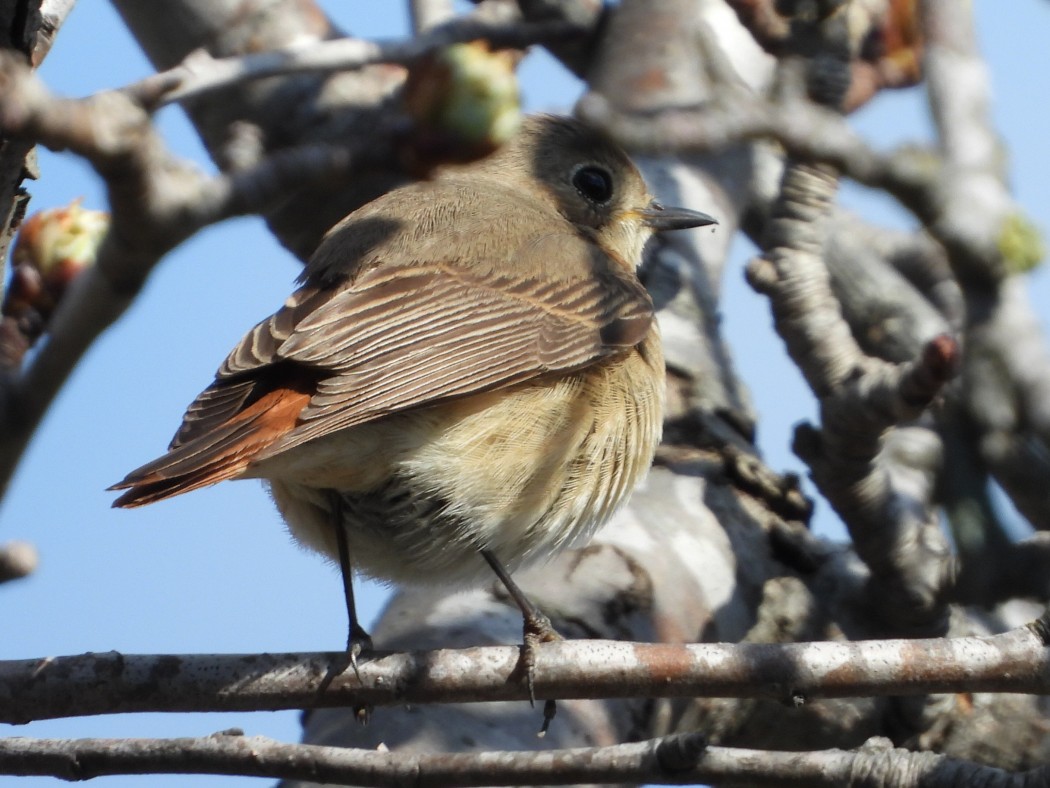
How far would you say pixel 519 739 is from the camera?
359cm

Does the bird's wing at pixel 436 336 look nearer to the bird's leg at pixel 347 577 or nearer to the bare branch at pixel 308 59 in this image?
the bird's leg at pixel 347 577

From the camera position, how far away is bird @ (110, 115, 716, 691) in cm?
330

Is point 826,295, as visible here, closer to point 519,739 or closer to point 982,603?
point 982,603

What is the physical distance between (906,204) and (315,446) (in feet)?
A: 5.03

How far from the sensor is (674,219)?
5.13m

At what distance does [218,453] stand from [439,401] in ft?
2.14

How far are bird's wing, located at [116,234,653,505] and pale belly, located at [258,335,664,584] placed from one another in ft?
0.32

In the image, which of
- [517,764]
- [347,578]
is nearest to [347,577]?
[347,578]

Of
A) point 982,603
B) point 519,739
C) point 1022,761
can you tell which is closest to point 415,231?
point 519,739

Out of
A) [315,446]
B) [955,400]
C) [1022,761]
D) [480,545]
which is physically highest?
[315,446]

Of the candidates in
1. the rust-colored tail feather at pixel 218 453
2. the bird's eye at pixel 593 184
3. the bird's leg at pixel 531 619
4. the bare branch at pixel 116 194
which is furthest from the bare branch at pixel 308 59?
the bird's leg at pixel 531 619

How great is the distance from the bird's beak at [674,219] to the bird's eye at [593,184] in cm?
15

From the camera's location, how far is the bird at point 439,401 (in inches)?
130

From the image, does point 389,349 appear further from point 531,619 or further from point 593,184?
point 593,184
